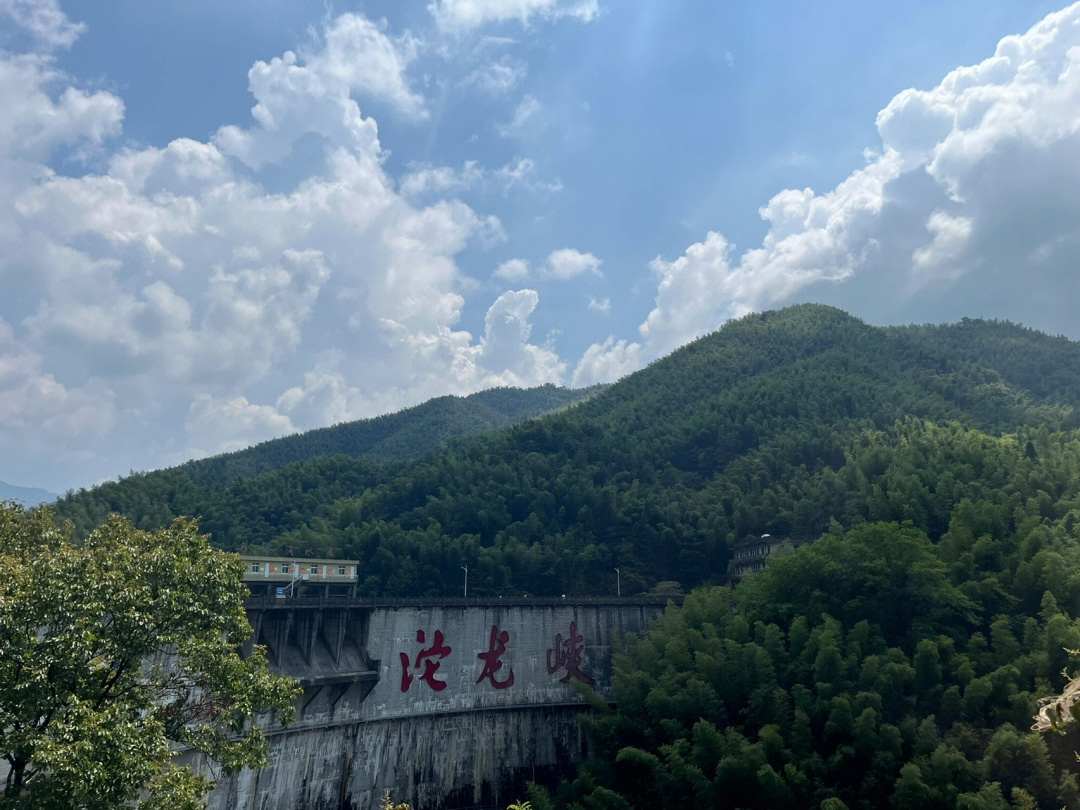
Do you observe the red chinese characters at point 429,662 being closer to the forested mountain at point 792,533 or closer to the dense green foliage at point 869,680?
the forested mountain at point 792,533

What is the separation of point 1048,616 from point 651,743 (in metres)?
22.1

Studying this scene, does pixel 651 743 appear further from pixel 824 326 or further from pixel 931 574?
pixel 824 326

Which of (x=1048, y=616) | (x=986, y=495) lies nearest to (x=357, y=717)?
(x=1048, y=616)

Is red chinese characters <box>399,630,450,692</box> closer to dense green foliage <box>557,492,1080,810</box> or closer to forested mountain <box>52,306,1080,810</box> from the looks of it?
forested mountain <box>52,306,1080,810</box>

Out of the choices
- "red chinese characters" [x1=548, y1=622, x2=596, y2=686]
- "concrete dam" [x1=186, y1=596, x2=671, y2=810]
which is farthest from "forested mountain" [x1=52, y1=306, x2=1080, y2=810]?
"concrete dam" [x1=186, y1=596, x2=671, y2=810]

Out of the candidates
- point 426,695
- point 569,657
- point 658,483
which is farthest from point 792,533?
point 426,695

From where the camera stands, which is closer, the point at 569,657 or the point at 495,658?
the point at 495,658

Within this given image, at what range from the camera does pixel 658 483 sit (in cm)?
8962

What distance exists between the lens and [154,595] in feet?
72.6

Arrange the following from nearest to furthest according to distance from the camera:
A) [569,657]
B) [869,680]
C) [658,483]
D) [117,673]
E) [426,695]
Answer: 1. [117,673]
2. [869,680]
3. [426,695]
4. [569,657]
5. [658,483]

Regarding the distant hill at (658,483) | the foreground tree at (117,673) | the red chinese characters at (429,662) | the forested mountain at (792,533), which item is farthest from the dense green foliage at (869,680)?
the foreground tree at (117,673)

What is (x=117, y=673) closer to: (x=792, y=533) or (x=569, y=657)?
(x=569, y=657)

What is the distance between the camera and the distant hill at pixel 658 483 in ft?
238

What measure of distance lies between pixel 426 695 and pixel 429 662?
2.13 m
